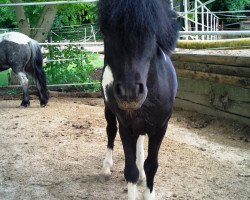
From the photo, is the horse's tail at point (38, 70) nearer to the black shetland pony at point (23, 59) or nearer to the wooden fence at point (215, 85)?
the black shetland pony at point (23, 59)

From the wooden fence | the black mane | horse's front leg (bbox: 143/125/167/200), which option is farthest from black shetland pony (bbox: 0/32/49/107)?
the black mane

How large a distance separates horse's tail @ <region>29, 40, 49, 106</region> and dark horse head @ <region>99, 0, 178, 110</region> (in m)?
5.43

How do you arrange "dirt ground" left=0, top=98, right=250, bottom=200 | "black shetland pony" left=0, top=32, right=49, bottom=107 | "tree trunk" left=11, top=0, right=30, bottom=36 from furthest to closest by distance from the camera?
1. "tree trunk" left=11, top=0, right=30, bottom=36
2. "black shetland pony" left=0, top=32, right=49, bottom=107
3. "dirt ground" left=0, top=98, right=250, bottom=200

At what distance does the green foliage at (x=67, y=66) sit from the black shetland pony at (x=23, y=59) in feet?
4.16

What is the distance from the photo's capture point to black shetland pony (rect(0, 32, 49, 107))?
7.42m

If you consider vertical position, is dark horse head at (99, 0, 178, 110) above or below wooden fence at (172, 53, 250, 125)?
above

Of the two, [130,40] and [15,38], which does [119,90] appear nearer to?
[130,40]

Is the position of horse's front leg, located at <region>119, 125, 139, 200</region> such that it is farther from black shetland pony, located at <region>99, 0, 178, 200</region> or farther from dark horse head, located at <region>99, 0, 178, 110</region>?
dark horse head, located at <region>99, 0, 178, 110</region>

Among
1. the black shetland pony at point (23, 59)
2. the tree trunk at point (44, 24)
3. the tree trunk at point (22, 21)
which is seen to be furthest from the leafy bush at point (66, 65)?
the black shetland pony at point (23, 59)

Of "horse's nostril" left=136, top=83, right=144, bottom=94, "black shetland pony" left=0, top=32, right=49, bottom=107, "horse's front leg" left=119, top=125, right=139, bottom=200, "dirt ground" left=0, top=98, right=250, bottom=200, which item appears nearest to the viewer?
"horse's nostril" left=136, top=83, right=144, bottom=94

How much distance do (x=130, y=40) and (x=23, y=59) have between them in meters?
5.80

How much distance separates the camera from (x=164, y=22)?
7.85 feet

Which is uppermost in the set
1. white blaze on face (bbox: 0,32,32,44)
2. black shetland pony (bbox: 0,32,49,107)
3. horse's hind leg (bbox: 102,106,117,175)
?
white blaze on face (bbox: 0,32,32,44)

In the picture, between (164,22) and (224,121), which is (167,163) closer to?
(224,121)
